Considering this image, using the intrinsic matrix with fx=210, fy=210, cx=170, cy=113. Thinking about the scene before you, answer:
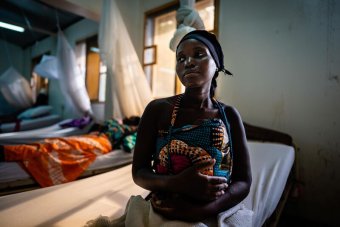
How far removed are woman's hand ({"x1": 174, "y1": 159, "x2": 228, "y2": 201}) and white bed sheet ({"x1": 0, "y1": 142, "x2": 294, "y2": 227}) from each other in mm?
536

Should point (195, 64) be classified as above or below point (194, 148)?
above

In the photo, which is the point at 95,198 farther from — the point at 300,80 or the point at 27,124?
the point at 27,124

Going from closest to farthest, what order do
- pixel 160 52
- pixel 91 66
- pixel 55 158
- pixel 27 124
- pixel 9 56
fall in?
pixel 55 158 → pixel 160 52 → pixel 27 124 → pixel 91 66 → pixel 9 56

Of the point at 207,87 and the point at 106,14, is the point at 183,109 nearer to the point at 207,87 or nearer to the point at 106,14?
the point at 207,87

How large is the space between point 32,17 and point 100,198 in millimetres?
5372

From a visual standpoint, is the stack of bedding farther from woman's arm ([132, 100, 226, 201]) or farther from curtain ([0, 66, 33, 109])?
woman's arm ([132, 100, 226, 201])

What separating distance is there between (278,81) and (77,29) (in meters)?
4.83

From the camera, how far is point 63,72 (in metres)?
3.85

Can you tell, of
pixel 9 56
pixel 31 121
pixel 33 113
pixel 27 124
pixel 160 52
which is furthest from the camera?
pixel 9 56

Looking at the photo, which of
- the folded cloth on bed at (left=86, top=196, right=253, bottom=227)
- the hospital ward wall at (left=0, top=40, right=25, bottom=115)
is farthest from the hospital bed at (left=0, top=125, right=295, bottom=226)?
the hospital ward wall at (left=0, top=40, right=25, bottom=115)

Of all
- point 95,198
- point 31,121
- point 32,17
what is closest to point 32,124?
point 31,121

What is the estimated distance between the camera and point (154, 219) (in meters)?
0.72

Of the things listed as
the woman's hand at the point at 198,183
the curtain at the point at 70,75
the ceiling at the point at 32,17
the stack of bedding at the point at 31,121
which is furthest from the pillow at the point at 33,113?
the woman's hand at the point at 198,183

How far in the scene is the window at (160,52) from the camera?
10.8 feet
